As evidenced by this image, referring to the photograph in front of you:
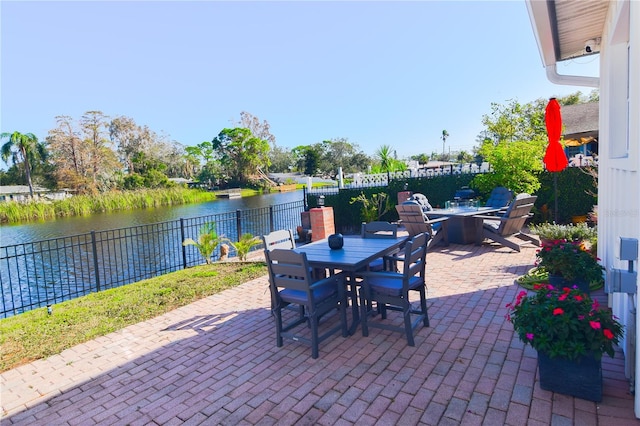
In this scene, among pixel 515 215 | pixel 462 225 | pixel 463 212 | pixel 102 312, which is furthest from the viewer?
pixel 462 225

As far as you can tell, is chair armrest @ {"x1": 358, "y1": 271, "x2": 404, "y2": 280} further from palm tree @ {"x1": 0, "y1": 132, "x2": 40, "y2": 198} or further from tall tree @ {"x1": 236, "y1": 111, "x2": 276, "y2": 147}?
tall tree @ {"x1": 236, "y1": 111, "x2": 276, "y2": 147}

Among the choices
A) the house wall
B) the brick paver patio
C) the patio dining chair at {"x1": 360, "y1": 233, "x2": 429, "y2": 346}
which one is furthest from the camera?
the patio dining chair at {"x1": 360, "y1": 233, "x2": 429, "y2": 346}

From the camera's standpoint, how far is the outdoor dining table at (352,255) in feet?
9.91

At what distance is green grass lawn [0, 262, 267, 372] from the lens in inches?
136

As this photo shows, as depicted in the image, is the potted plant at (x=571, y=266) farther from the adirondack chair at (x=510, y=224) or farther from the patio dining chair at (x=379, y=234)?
the adirondack chair at (x=510, y=224)

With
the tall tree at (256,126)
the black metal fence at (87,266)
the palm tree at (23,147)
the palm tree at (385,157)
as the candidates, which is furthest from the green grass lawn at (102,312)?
the tall tree at (256,126)

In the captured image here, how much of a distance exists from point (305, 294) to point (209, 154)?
47.3 meters

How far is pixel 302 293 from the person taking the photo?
10.0ft

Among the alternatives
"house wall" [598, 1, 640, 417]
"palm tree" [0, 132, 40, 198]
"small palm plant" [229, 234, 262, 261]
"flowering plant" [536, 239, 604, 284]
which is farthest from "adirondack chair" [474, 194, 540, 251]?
"palm tree" [0, 132, 40, 198]

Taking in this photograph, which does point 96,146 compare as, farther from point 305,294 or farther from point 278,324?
point 305,294

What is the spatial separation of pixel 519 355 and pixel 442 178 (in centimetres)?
810

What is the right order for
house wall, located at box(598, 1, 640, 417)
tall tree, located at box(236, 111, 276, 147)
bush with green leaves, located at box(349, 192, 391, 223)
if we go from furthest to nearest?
tall tree, located at box(236, 111, 276, 147) → bush with green leaves, located at box(349, 192, 391, 223) → house wall, located at box(598, 1, 640, 417)

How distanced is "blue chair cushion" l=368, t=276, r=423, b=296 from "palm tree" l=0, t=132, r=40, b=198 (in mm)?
38127

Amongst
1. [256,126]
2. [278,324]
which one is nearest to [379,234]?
[278,324]
